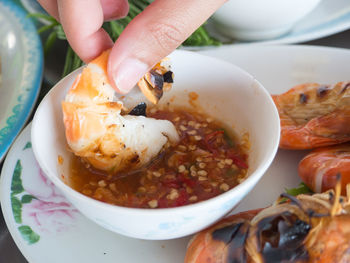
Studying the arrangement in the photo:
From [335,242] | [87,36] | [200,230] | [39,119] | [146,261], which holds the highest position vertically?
[87,36]

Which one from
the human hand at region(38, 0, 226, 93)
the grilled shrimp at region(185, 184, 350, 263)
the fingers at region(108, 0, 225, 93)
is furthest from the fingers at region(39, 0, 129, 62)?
the grilled shrimp at region(185, 184, 350, 263)

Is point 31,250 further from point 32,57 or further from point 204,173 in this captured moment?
point 32,57

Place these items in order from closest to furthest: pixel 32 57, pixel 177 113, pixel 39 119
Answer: pixel 39 119, pixel 177 113, pixel 32 57

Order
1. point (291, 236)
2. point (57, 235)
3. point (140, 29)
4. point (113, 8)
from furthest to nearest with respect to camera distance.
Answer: point (113, 8) → point (57, 235) → point (140, 29) → point (291, 236)

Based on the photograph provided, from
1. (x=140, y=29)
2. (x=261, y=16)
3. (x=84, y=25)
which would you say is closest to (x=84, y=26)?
(x=84, y=25)

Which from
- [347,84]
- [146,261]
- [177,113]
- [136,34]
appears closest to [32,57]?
[177,113]

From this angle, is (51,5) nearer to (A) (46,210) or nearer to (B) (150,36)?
(B) (150,36)

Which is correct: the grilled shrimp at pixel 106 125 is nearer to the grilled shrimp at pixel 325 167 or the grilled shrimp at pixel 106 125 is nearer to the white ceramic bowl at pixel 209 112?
the white ceramic bowl at pixel 209 112
